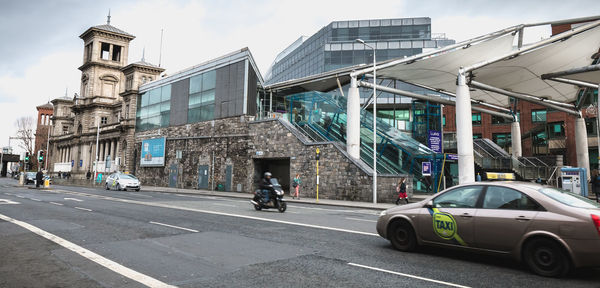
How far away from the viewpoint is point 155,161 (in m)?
39.0

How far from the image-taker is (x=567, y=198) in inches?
207

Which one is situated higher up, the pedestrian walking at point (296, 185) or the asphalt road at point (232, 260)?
the pedestrian walking at point (296, 185)

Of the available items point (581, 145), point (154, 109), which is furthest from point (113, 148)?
point (581, 145)

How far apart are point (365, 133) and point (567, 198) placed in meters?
22.6

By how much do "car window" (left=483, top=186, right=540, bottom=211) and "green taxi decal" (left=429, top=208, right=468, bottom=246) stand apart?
589mm

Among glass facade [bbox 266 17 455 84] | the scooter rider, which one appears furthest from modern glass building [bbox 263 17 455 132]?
the scooter rider

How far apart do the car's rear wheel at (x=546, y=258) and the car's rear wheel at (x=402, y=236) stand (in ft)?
5.88

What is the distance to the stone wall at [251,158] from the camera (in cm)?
2228

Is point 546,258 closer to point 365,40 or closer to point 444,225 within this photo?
point 444,225

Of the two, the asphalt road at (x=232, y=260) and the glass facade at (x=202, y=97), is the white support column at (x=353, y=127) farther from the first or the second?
the glass facade at (x=202, y=97)

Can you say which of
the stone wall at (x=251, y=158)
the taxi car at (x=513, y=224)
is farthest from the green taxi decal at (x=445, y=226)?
the stone wall at (x=251, y=158)

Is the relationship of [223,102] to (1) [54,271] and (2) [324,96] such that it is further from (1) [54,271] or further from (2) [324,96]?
(1) [54,271]

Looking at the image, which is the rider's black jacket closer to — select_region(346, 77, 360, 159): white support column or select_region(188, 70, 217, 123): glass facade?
select_region(346, 77, 360, 159): white support column

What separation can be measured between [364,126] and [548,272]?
2354 cm
